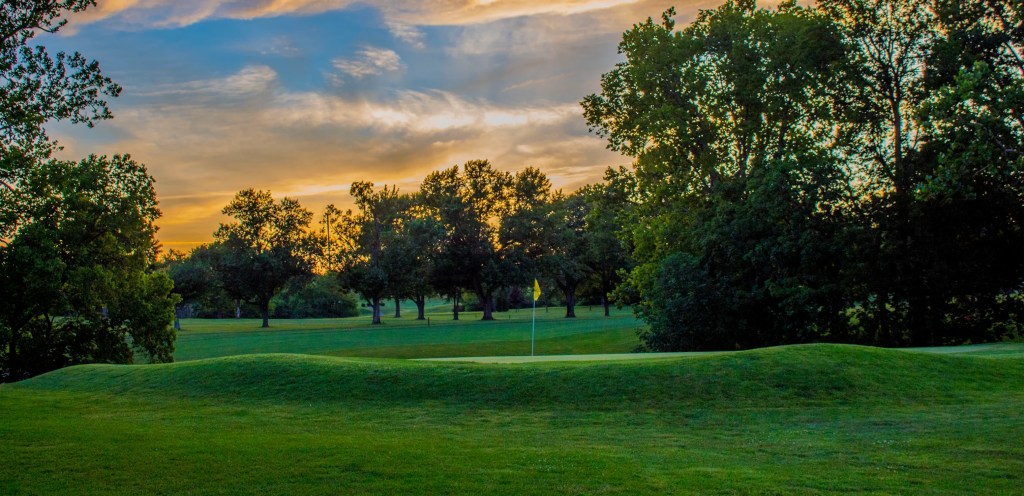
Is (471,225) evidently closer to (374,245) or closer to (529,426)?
(374,245)

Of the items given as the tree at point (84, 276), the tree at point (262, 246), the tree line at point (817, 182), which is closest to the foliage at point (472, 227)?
the tree at point (262, 246)

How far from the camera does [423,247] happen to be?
78562mm

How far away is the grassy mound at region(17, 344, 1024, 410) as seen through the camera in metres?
13.5

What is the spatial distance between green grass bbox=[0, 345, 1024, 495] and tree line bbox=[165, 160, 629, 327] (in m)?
59.3

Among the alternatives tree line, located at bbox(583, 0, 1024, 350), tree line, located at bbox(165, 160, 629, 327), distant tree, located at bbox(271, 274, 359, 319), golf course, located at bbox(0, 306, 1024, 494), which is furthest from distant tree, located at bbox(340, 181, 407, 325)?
golf course, located at bbox(0, 306, 1024, 494)

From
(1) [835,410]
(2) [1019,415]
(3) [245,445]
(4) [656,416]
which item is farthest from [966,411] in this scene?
(3) [245,445]

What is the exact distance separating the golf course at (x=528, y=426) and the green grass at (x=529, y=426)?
0.15ft

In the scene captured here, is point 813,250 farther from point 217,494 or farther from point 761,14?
point 217,494

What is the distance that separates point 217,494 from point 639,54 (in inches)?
1465

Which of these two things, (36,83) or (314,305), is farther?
(314,305)

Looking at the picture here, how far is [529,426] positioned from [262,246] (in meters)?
72.0

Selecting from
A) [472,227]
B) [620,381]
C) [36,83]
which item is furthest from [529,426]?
[472,227]

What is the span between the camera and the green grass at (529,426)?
777 cm

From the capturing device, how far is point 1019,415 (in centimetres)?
1105
